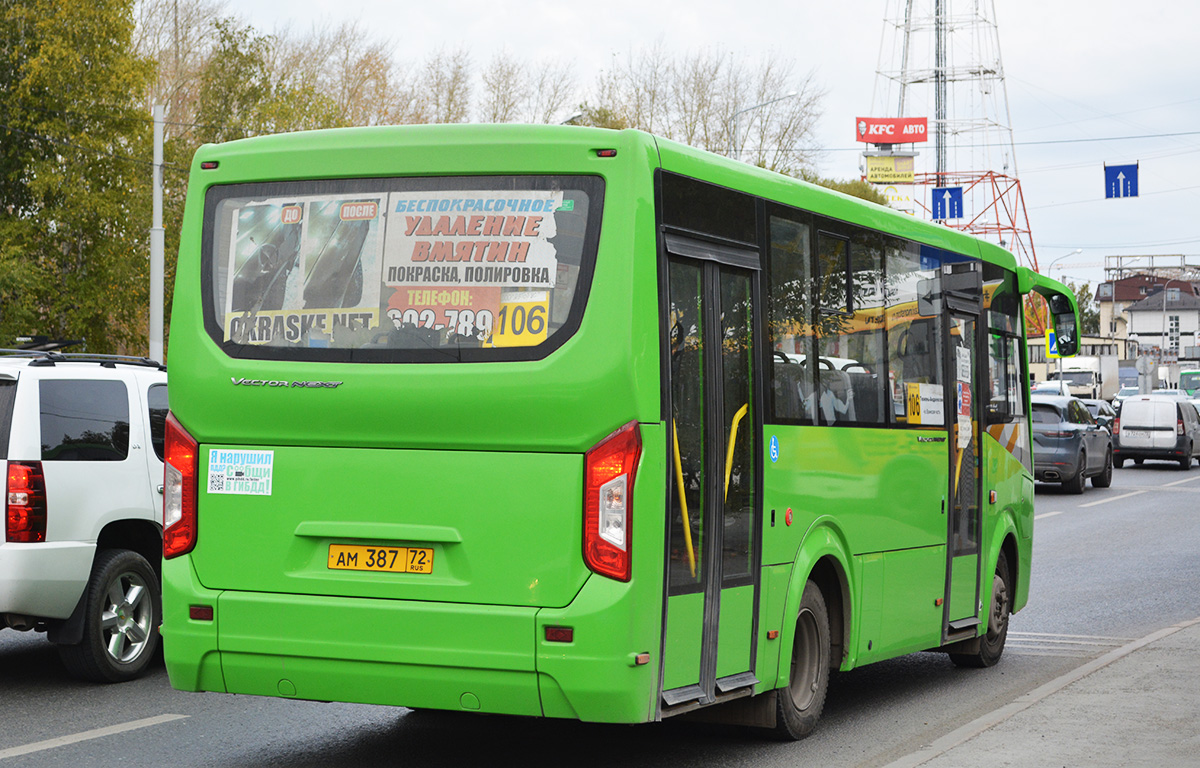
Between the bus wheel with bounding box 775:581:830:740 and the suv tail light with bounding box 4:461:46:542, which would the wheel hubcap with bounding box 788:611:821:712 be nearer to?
the bus wheel with bounding box 775:581:830:740

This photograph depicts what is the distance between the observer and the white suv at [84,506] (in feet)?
27.9

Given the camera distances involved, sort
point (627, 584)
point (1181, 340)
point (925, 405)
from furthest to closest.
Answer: point (1181, 340) < point (925, 405) < point (627, 584)

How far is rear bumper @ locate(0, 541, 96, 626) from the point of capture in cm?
835

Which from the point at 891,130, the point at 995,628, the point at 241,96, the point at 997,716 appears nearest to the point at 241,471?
the point at 997,716

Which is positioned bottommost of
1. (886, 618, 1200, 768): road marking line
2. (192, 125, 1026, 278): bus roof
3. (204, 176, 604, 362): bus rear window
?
(886, 618, 1200, 768): road marking line

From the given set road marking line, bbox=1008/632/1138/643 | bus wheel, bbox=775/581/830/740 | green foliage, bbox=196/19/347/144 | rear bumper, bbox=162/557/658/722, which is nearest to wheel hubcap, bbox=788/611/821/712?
bus wheel, bbox=775/581/830/740

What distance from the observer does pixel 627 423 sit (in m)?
5.93

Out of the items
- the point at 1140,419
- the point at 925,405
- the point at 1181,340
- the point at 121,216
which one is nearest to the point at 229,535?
the point at 925,405

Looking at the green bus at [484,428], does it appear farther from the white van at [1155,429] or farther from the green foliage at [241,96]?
the white van at [1155,429]

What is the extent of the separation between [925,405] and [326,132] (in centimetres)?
433

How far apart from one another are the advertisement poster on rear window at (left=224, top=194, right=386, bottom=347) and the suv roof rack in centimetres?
290

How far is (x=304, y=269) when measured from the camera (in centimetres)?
648

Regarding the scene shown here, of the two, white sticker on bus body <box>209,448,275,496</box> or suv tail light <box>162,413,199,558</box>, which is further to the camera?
suv tail light <box>162,413,199,558</box>

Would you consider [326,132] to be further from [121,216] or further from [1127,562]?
[121,216]
